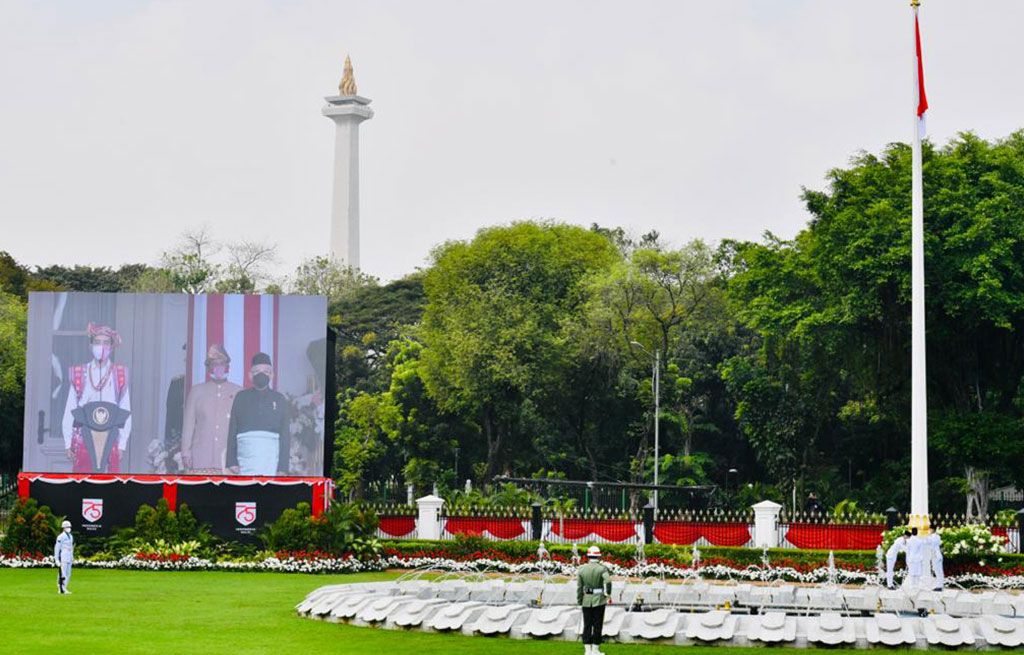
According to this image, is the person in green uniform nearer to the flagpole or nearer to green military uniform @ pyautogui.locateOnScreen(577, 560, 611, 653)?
green military uniform @ pyautogui.locateOnScreen(577, 560, 611, 653)

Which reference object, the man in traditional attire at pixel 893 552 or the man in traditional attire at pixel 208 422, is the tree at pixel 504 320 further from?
the man in traditional attire at pixel 893 552

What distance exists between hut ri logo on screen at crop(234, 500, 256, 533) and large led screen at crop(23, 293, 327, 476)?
852mm

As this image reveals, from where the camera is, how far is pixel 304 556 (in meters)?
41.2

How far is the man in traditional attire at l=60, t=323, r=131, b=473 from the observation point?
43.5m

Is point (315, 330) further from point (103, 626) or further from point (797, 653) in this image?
point (797, 653)

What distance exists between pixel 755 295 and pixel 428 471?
61.2 ft

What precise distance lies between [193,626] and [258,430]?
1844cm

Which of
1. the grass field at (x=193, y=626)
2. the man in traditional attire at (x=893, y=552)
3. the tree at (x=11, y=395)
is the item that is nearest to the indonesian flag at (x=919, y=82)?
the man in traditional attire at (x=893, y=552)

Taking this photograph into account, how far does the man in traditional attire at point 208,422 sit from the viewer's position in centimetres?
4347

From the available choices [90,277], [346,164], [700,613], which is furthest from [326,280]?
[700,613]

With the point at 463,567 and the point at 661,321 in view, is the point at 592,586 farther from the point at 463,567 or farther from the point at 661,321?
the point at 661,321

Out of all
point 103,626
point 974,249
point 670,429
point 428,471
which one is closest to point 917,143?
point 974,249

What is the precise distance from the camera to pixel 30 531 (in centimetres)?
4269

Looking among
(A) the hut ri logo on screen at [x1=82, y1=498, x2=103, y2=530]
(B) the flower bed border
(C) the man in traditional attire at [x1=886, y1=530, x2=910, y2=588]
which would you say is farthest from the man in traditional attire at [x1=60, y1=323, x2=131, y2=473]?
(C) the man in traditional attire at [x1=886, y1=530, x2=910, y2=588]
